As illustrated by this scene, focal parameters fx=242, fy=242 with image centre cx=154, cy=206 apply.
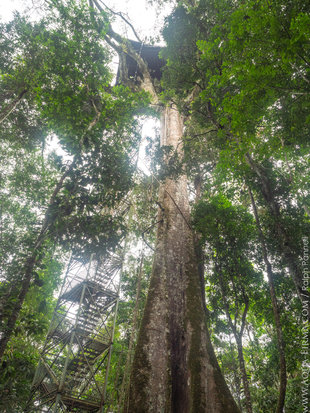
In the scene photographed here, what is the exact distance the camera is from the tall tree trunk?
3.38 metres

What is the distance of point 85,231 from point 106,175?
4.49 ft

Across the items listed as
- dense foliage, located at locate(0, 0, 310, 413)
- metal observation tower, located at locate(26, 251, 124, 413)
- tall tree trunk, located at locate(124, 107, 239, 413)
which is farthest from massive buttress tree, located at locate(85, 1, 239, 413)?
metal observation tower, located at locate(26, 251, 124, 413)

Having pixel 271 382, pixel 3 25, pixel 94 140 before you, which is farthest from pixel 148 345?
pixel 3 25

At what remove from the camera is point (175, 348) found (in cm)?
405

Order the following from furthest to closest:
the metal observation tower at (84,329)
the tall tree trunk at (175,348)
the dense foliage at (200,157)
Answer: the metal observation tower at (84,329), the dense foliage at (200,157), the tall tree trunk at (175,348)

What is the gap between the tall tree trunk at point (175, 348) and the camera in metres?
3.38

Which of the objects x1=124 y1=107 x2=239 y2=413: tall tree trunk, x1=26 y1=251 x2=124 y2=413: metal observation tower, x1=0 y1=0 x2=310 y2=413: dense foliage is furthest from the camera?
x1=26 y1=251 x2=124 y2=413: metal observation tower

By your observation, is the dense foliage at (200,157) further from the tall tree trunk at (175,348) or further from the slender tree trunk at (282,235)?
the tall tree trunk at (175,348)

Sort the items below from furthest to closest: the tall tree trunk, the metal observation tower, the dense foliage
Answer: the metal observation tower < the dense foliage < the tall tree trunk

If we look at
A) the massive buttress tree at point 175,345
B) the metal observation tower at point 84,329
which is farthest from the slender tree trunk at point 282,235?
the metal observation tower at point 84,329

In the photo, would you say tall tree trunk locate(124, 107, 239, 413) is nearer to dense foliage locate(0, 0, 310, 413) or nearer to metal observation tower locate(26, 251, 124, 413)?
dense foliage locate(0, 0, 310, 413)

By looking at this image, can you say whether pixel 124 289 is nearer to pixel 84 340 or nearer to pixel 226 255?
pixel 84 340

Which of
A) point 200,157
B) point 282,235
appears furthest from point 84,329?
point 200,157

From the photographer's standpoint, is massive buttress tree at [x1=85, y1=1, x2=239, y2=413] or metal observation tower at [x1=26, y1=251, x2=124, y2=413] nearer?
massive buttress tree at [x1=85, y1=1, x2=239, y2=413]
